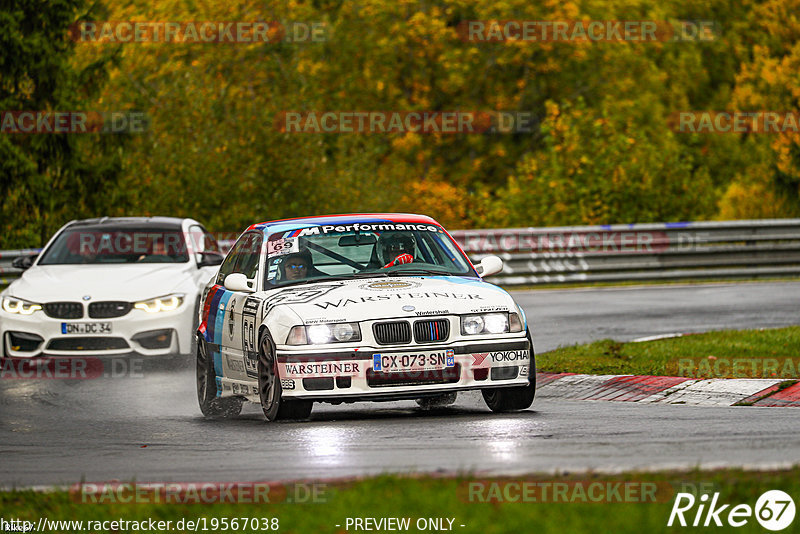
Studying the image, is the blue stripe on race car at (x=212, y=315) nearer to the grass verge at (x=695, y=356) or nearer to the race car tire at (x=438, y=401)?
the race car tire at (x=438, y=401)

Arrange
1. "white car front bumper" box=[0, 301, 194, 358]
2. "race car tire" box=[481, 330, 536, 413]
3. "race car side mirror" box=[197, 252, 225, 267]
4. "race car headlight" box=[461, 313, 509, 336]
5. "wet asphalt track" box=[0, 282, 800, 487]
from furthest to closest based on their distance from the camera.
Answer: "race car side mirror" box=[197, 252, 225, 267]
"white car front bumper" box=[0, 301, 194, 358]
"race car tire" box=[481, 330, 536, 413]
"race car headlight" box=[461, 313, 509, 336]
"wet asphalt track" box=[0, 282, 800, 487]

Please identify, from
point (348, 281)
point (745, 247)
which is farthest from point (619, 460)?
point (745, 247)

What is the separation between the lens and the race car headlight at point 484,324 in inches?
430

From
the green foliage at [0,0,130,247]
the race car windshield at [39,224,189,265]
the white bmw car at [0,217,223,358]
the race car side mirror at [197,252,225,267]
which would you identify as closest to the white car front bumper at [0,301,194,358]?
the white bmw car at [0,217,223,358]

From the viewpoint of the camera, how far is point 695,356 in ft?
47.7

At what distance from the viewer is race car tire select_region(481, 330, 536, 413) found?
36.9 ft

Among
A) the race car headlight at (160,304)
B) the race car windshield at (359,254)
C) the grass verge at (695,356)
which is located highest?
the race car windshield at (359,254)

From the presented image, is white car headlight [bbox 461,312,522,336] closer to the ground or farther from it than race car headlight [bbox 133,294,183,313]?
farther from it

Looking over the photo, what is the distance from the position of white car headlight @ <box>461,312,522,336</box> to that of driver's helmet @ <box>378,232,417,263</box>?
1290mm

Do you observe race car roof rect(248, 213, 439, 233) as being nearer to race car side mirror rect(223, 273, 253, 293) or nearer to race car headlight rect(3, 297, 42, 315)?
race car side mirror rect(223, 273, 253, 293)

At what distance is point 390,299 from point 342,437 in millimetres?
1223

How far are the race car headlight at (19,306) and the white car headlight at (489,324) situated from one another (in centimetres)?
639

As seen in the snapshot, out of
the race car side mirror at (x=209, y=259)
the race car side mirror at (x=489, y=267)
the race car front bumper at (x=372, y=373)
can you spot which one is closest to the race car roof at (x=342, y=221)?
the race car side mirror at (x=489, y=267)

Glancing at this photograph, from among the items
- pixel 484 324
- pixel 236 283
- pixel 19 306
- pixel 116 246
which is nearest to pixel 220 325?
pixel 236 283
